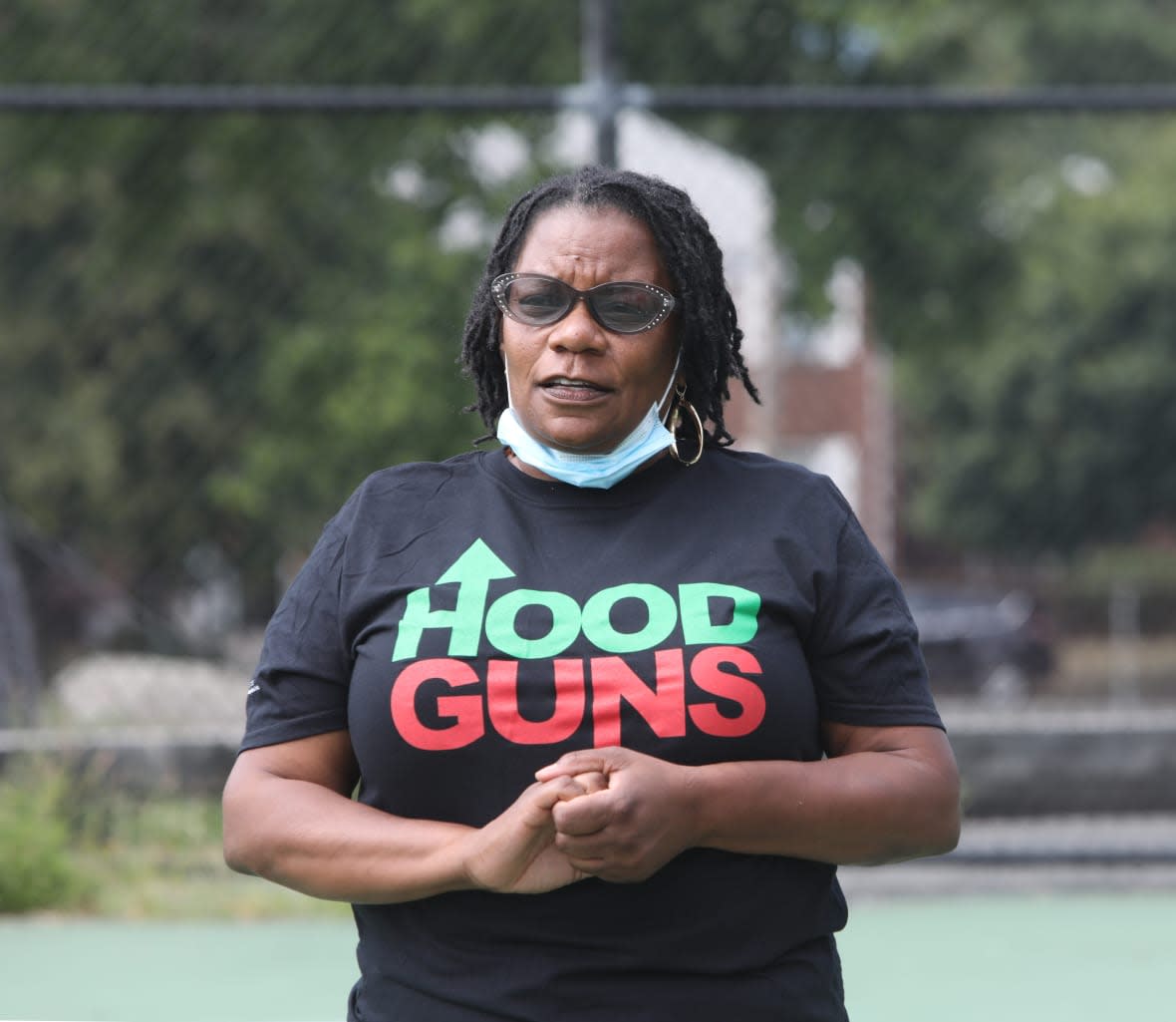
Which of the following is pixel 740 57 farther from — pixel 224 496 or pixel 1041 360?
pixel 1041 360

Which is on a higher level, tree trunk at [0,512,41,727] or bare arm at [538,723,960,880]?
tree trunk at [0,512,41,727]

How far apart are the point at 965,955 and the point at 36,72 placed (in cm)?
854

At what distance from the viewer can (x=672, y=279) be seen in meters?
2.32

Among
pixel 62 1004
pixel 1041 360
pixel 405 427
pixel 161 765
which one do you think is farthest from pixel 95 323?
pixel 1041 360

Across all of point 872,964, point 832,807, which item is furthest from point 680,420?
point 872,964

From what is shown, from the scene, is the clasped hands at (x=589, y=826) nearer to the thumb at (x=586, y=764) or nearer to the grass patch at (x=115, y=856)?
the thumb at (x=586, y=764)

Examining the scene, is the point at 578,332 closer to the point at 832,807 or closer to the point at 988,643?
the point at 832,807

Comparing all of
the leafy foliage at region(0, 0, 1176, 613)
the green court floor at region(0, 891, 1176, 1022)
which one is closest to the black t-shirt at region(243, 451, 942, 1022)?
the green court floor at region(0, 891, 1176, 1022)

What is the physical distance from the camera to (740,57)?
11859 mm

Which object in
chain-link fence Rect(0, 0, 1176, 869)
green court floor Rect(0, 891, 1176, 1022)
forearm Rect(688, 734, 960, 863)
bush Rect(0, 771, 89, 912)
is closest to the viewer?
forearm Rect(688, 734, 960, 863)

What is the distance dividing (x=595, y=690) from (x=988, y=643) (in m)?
15.9

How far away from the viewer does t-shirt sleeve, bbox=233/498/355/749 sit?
7.10 feet

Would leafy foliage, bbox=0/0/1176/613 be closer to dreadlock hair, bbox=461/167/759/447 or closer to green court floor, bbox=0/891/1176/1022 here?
green court floor, bbox=0/891/1176/1022

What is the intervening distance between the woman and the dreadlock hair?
0.04 metres
